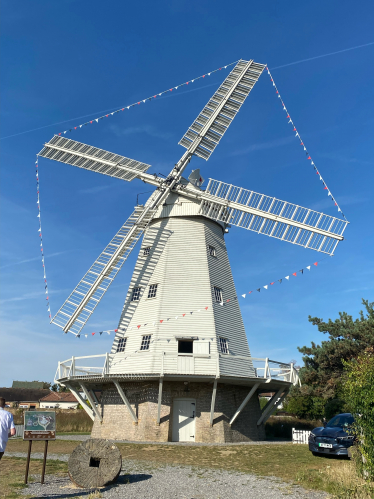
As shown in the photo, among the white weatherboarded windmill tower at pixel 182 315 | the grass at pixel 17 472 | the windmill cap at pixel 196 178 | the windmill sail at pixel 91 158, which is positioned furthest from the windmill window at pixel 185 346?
the windmill sail at pixel 91 158

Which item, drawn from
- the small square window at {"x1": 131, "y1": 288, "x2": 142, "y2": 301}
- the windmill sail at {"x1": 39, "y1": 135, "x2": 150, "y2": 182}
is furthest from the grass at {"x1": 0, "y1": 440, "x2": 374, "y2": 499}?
the windmill sail at {"x1": 39, "y1": 135, "x2": 150, "y2": 182}

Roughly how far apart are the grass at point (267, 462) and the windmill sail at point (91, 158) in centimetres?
1239

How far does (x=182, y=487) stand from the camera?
825cm

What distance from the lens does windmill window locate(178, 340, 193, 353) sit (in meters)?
17.5

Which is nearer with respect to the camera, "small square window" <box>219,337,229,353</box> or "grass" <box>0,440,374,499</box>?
"grass" <box>0,440,374,499</box>

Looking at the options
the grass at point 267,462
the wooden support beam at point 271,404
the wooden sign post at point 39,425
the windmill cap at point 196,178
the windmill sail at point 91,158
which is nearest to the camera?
the grass at point 267,462

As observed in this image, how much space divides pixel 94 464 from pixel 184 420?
8433 mm

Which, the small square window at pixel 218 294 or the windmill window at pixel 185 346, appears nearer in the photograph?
the windmill window at pixel 185 346

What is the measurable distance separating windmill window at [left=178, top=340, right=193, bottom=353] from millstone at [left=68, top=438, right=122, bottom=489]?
8.75m

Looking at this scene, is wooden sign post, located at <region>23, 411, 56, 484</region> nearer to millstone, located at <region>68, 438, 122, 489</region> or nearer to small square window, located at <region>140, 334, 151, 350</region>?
millstone, located at <region>68, 438, 122, 489</region>

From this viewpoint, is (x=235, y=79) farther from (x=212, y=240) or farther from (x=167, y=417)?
(x=167, y=417)

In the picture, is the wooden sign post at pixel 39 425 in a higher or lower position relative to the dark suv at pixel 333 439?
higher

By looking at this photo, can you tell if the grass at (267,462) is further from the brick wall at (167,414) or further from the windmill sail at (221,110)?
the windmill sail at (221,110)

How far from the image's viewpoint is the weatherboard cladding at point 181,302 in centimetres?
1692
